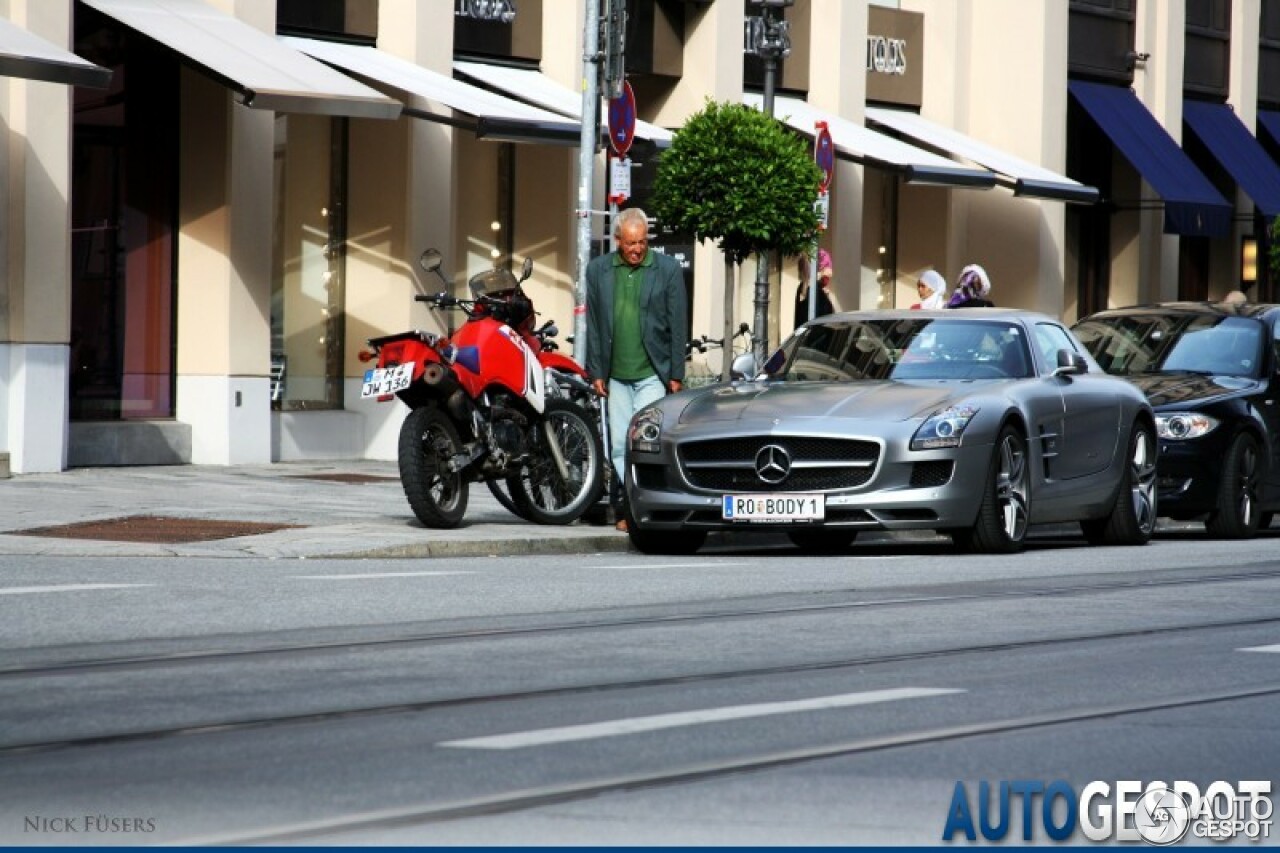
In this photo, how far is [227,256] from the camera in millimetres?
22438

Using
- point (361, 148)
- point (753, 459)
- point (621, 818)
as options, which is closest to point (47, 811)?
point (621, 818)

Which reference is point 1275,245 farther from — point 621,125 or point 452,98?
point 621,125

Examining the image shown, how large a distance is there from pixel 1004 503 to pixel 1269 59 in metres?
29.4

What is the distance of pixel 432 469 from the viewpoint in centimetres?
1588

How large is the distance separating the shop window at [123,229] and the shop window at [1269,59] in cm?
2469

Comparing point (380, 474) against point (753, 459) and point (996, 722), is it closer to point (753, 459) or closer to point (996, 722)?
point (753, 459)

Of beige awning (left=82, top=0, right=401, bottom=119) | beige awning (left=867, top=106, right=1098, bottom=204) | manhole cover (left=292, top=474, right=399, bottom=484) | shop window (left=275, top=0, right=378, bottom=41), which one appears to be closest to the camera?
beige awning (left=82, top=0, right=401, bottom=119)

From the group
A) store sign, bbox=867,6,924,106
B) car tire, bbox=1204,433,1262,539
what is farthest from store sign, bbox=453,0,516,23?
car tire, bbox=1204,433,1262,539

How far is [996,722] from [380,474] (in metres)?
15.0

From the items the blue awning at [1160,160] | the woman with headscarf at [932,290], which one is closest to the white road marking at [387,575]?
the woman with headscarf at [932,290]

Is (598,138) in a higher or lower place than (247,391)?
higher

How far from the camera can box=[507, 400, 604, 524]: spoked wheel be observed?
16.9 m

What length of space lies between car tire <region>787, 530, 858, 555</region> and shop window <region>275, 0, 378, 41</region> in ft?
27.8

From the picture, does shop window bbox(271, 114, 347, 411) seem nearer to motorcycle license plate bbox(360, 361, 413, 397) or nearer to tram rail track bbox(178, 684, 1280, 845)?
motorcycle license plate bbox(360, 361, 413, 397)
